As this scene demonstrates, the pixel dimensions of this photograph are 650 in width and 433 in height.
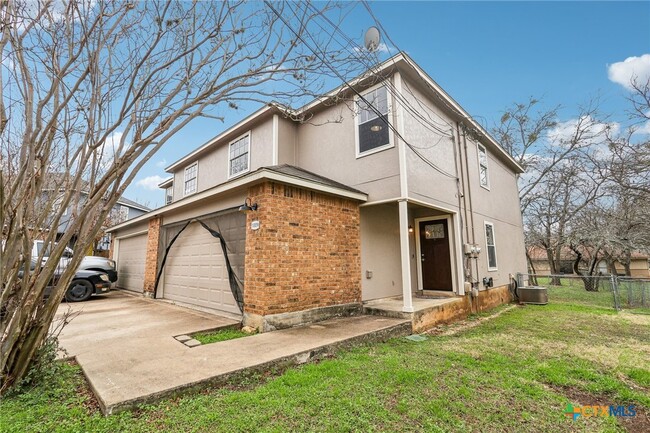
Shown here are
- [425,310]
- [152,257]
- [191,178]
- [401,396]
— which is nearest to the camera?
[401,396]

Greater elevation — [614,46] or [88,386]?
[614,46]

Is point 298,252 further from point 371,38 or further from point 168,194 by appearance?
point 168,194

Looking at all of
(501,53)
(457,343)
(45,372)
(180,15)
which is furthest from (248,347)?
(501,53)

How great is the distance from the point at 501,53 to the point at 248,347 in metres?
10.8

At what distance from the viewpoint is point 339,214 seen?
6520 mm

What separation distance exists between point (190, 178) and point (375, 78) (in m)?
8.55

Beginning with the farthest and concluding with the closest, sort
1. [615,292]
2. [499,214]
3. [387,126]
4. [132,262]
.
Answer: [132,262] → [499,214] → [615,292] → [387,126]

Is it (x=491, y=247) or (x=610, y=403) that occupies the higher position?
(x=491, y=247)

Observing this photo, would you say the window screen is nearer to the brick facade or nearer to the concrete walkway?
the concrete walkway

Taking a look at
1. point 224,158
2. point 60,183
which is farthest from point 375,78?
point 60,183

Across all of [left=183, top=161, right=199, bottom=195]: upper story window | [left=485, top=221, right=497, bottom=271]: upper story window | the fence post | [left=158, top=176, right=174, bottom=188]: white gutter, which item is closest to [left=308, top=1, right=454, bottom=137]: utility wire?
[left=485, top=221, right=497, bottom=271]: upper story window

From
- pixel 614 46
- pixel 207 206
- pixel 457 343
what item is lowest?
pixel 457 343

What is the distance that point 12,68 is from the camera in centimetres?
253

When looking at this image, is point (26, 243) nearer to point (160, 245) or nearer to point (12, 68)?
point (12, 68)
